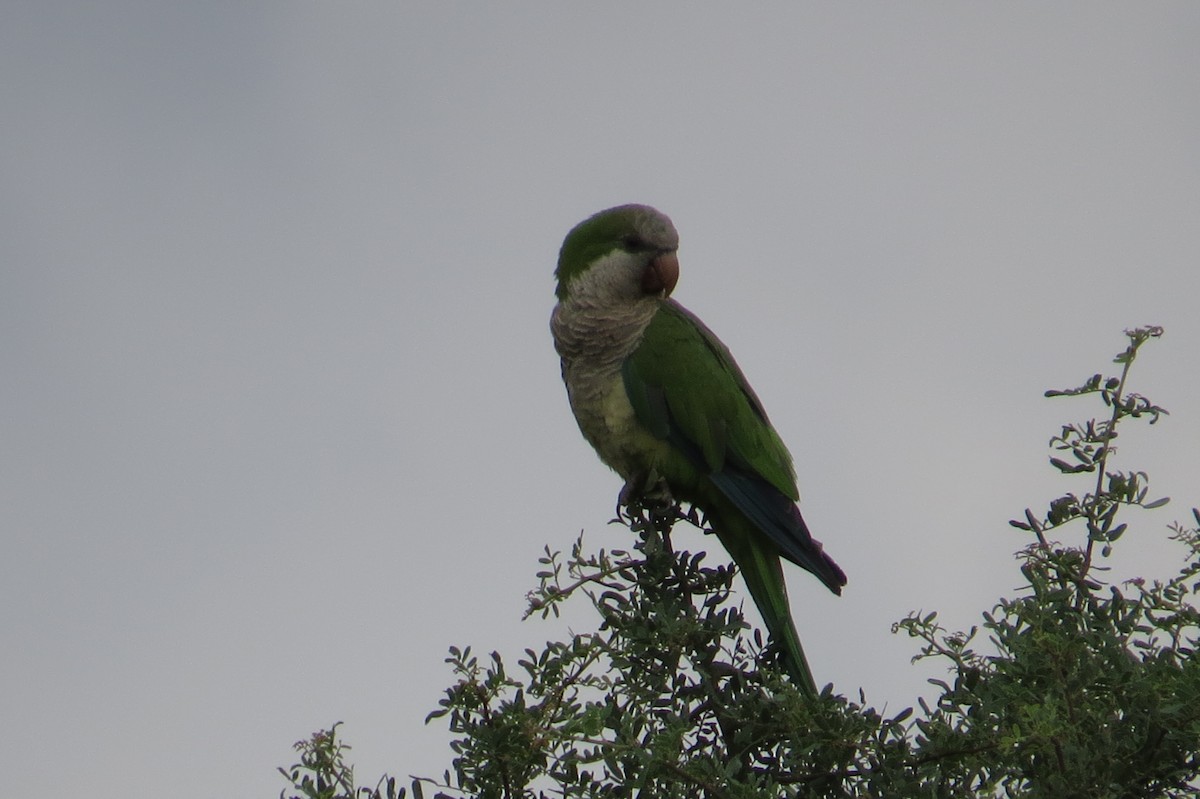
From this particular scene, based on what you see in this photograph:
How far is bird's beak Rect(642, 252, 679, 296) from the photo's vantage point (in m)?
4.52

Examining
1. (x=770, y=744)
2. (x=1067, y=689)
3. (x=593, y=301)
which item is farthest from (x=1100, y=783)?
(x=593, y=301)

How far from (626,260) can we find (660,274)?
0.44ft

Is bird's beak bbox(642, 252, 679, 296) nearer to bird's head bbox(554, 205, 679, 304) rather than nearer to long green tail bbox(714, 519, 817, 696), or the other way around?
bird's head bbox(554, 205, 679, 304)

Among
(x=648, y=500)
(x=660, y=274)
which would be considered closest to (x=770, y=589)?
(x=648, y=500)

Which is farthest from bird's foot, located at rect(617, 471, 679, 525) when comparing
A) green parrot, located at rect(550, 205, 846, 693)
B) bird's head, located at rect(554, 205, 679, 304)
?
bird's head, located at rect(554, 205, 679, 304)

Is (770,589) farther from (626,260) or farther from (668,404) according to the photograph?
(626,260)

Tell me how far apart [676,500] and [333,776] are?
6.78 ft

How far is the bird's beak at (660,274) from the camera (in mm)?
4523

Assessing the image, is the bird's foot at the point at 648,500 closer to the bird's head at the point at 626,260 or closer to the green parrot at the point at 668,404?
the green parrot at the point at 668,404

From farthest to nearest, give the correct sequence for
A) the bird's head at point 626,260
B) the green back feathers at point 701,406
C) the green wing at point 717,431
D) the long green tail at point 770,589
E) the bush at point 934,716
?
the bird's head at point 626,260 < the green back feathers at point 701,406 < the green wing at point 717,431 < the long green tail at point 770,589 < the bush at point 934,716

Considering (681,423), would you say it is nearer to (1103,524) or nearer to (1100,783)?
(1103,524)

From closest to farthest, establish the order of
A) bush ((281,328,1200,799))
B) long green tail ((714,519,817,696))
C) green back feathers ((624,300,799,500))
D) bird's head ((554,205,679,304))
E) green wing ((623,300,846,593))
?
bush ((281,328,1200,799)), long green tail ((714,519,817,696)), green wing ((623,300,846,593)), green back feathers ((624,300,799,500)), bird's head ((554,205,679,304))

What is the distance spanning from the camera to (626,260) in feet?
14.9

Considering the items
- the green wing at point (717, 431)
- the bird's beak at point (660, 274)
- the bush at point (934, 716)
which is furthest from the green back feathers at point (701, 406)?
the bush at point (934, 716)
